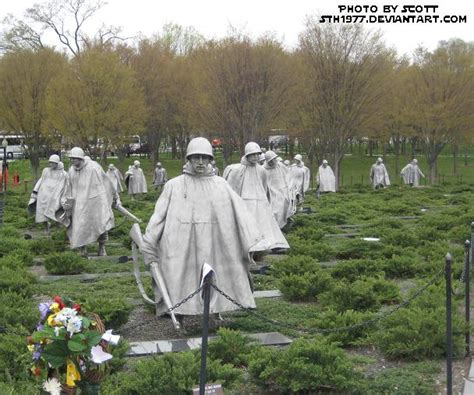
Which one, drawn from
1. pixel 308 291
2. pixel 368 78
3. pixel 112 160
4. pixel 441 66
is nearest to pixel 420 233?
pixel 308 291

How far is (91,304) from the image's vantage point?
28.6 feet

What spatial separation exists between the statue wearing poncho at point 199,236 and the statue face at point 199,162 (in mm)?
11

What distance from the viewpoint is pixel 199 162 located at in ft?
→ 29.1

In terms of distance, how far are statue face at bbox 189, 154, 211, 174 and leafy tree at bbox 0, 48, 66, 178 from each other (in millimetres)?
31590

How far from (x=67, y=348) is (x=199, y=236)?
3.85 m

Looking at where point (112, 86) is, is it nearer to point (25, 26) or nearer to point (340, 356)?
point (25, 26)

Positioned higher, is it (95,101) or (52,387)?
(95,101)

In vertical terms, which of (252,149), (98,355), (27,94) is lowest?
(98,355)

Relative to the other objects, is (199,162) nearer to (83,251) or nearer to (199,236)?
(199,236)

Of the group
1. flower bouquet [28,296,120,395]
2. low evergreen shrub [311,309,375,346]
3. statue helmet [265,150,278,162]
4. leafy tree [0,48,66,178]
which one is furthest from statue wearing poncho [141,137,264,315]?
leafy tree [0,48,66,178]

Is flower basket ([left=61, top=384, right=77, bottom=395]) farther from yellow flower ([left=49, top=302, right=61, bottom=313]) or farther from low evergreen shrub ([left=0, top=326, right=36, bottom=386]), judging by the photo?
low evergreen shrub ([left=0, top=326, right=36, bottom=386])

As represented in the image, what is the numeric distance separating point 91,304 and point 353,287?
329cm

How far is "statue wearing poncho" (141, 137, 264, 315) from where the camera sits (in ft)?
28.5

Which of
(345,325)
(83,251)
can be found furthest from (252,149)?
(345,325)
